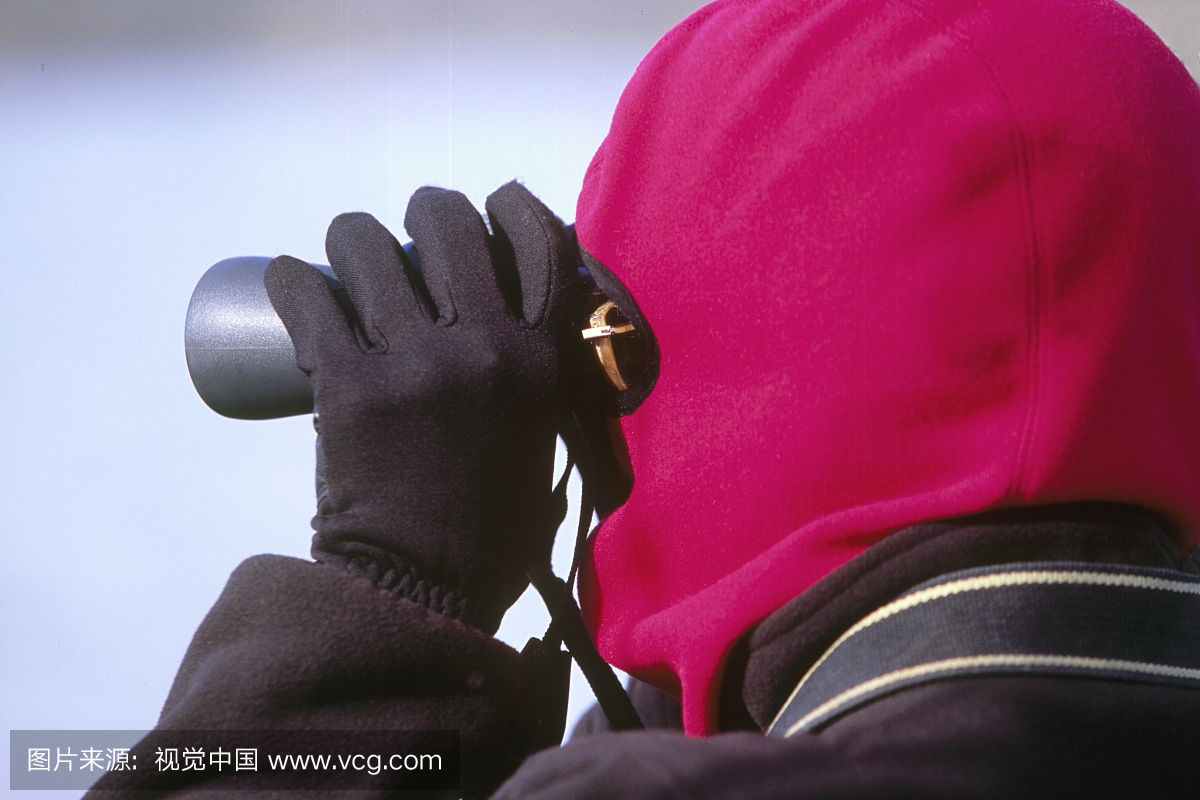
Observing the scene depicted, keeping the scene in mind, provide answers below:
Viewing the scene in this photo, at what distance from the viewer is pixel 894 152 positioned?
27 centimetres

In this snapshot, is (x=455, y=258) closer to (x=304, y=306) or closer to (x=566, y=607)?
(x=304, y=306)

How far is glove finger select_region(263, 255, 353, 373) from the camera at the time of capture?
0.33m

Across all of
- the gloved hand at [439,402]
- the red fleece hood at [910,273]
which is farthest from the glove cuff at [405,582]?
the red fleece hood at [910,273]

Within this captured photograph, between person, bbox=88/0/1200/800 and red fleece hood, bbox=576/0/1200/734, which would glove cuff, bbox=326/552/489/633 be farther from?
red fleece hood, bbox=576/0/1200/734

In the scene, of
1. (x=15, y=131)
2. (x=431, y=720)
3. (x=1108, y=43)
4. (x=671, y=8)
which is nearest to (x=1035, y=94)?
(x=1108, y=43)

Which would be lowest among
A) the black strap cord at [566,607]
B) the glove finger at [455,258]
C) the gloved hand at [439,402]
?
the black strap cord at [566,607]

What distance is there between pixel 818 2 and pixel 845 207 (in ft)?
0.29

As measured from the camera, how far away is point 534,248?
0.35 metres

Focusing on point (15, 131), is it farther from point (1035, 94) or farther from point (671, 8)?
point (1035, 94)

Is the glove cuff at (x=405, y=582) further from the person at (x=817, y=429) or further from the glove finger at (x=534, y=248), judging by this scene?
the glove finger at (x=534, y=248)

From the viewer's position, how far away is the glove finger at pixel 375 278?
336 millimetres

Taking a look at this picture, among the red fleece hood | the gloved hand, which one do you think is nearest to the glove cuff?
the gloved hand

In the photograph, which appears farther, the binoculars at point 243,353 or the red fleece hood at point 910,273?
the binoculars at point 243,353

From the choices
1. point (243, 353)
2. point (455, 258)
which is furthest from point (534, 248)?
point (243, 353)
